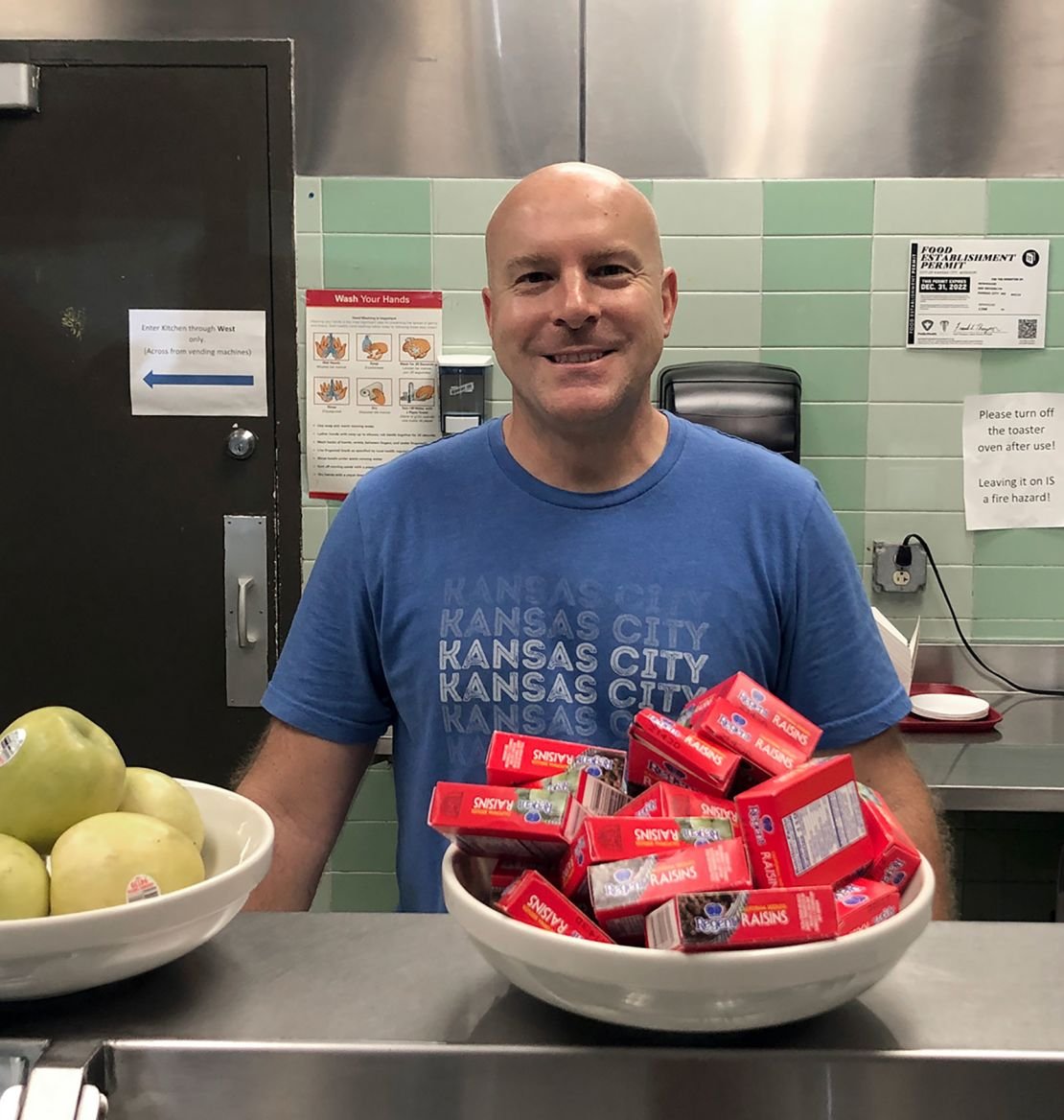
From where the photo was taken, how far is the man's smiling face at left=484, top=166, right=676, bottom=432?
147 centimetres

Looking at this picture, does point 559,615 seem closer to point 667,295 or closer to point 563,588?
point 563,588

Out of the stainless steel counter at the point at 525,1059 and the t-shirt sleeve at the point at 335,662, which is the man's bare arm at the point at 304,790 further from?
the stainless steel counter at the point at 525,1059

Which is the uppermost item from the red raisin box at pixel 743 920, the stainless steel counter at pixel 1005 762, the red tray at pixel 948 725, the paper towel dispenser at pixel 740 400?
the paper towel dispenser at pixel 740 400

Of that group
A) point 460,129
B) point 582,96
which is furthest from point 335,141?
point 582,96

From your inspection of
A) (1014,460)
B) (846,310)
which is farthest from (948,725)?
(846,310)

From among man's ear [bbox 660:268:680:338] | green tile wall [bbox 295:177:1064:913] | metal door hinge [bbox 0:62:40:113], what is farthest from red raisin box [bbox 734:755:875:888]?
metal door hinge [bbox 0:62:40:113]

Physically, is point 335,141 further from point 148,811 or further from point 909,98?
point 148,811

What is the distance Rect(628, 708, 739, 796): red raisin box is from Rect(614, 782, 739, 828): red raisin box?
11mm

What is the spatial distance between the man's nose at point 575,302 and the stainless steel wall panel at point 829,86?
1351mm

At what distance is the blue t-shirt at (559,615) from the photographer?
1.44 meters

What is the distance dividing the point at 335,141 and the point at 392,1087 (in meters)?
2.39

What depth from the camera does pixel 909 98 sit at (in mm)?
2676

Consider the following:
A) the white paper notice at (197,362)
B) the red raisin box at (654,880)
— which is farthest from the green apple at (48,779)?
the white paper notice at (197,362)

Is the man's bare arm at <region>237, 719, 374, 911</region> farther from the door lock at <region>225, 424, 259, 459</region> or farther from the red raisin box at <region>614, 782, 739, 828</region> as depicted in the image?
the door lock at <region>225, 424, 259, 459</region>
